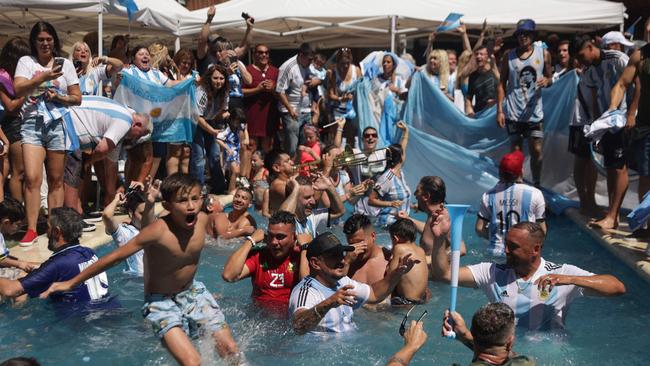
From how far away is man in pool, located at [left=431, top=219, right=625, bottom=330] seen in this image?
5.92 metres

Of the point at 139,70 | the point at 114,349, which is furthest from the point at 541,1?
the point at 114,349

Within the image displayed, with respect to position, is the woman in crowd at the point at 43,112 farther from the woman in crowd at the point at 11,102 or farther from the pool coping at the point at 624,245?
the pool coping at the point at 624,245

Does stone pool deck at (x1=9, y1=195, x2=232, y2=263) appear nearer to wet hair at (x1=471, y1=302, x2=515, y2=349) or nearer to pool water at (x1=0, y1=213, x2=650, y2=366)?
pool water at (x1=0, y1=213, x2=650, y2=366)

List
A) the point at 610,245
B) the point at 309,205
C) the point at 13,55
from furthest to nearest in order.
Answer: the point at 610,245
the point at 13,55
the point at 309,205

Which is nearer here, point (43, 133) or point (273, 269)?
point (273, 269)

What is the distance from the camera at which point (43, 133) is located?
8805 mm

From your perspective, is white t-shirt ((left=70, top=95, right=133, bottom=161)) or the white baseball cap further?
the white baseball cap

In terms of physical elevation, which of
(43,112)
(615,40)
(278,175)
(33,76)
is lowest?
(278,175)

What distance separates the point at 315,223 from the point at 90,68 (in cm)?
428

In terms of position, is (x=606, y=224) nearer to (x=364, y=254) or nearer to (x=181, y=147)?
(x=364, y=254)

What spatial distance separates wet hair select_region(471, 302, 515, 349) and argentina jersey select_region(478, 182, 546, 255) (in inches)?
176

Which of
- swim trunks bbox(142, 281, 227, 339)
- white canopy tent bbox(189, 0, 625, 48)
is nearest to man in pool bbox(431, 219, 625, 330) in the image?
swim trunks bbox(142, 281, 227, 339)

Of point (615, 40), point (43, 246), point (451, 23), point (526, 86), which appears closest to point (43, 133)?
point (43, 246)

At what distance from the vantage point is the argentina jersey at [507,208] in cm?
866
